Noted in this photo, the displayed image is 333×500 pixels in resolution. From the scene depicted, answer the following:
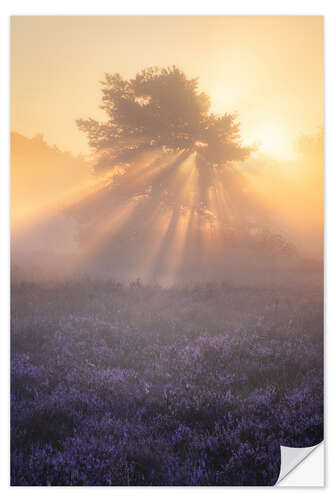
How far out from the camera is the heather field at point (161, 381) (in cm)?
306

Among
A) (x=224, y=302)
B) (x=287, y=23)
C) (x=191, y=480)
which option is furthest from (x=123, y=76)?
(x=191, y=480)

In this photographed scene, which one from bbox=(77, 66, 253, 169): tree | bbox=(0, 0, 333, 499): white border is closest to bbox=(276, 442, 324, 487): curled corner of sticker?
bbox=(0, 0, 333, 499): white border

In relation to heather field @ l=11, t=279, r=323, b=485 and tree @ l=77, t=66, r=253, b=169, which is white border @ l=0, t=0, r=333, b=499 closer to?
heather field @ l=11, t=279, r=323, b=485

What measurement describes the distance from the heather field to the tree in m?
1.49

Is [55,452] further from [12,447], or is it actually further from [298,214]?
[298,214]

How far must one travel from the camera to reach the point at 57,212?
12.5ft

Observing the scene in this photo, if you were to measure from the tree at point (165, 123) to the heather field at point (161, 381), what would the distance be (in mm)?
1493

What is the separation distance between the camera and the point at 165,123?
384 cm

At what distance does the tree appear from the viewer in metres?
3.79

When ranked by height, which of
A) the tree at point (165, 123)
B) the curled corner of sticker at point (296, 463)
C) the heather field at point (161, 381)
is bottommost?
the curled corner of sticker at point (296, 463)
